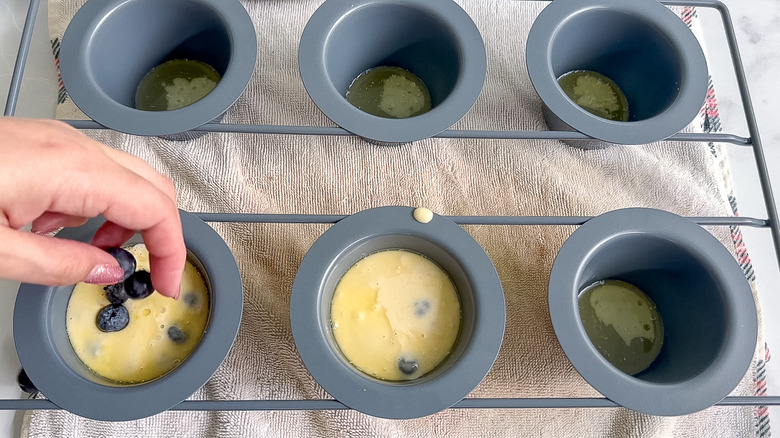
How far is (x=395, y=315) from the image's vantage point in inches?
27.3

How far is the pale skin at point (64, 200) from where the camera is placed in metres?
0.44

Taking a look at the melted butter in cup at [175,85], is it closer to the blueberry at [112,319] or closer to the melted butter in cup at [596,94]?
the blueberry at [112,319]

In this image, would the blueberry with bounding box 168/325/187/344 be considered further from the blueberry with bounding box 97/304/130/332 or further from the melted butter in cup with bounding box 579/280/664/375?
the melted butter in cup with bounding box 579/280/664/375

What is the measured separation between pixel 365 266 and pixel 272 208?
16cm

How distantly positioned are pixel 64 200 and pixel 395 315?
14.3 inches

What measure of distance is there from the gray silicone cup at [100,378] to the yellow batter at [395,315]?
133 millimetres

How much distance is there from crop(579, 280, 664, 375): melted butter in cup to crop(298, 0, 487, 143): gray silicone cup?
291mm

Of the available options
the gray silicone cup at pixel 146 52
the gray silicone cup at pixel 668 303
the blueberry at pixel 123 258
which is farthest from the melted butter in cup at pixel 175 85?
the gray silicone cup at pixel 668 303

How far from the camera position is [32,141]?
45cm

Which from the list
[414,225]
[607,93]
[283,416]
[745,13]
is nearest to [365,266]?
[414,225]

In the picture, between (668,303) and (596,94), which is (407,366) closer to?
(668,303)

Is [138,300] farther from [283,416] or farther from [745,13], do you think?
[745,13]

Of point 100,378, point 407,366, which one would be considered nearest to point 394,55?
point 407,366

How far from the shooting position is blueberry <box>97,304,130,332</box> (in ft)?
2.13
